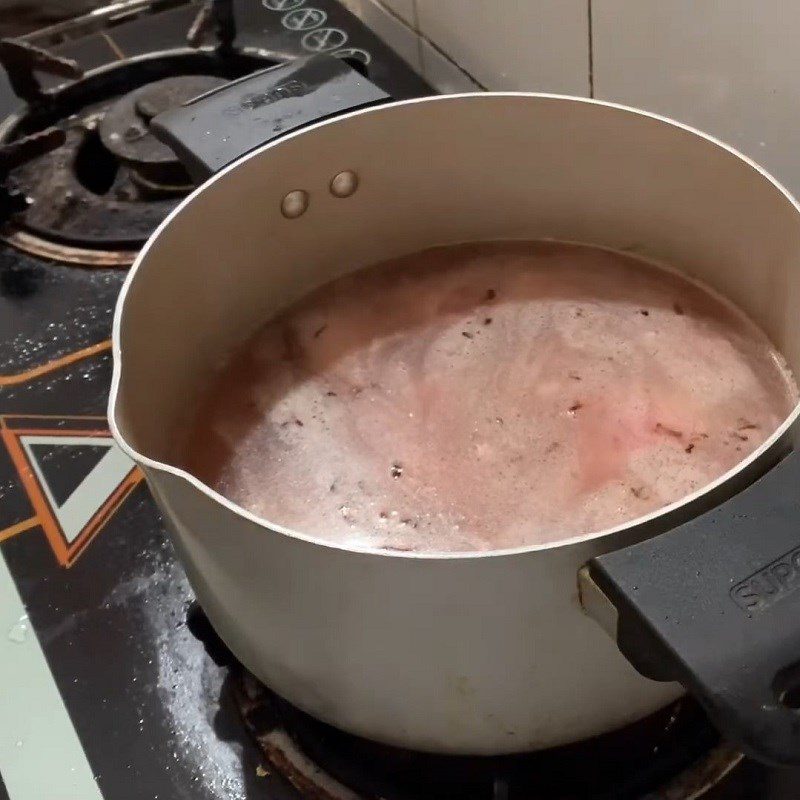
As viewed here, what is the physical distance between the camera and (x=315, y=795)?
439 mm

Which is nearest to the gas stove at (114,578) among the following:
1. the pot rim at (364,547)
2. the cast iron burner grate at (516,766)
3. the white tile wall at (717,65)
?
the cast iron burner grate at (516,766)

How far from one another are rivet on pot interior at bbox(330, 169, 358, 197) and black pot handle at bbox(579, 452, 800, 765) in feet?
1.05

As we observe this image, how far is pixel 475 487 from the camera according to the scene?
18.6 inches

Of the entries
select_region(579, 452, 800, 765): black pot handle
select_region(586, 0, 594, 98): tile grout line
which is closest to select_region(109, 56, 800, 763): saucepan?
select_region(579, 452, 800, 765): black pot handle

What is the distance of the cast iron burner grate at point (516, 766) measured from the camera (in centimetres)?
42

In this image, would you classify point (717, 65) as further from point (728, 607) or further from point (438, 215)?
point (728, 607)

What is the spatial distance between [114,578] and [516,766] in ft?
0.79

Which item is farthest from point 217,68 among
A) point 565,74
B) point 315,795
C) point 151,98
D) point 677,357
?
point 315,795

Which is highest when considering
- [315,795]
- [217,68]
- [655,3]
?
[655,3]

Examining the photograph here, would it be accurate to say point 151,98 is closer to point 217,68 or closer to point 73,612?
point 217,68

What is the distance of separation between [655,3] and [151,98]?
40cm

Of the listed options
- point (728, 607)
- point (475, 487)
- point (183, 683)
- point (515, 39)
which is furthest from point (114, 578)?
point (515, 39)

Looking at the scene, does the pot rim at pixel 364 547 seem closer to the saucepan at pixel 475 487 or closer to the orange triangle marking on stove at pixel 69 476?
the saucepan at pixel 475 487

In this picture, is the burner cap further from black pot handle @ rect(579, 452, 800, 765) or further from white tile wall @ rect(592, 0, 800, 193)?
black pot handle @ rect(579, 452, 800, 765)
